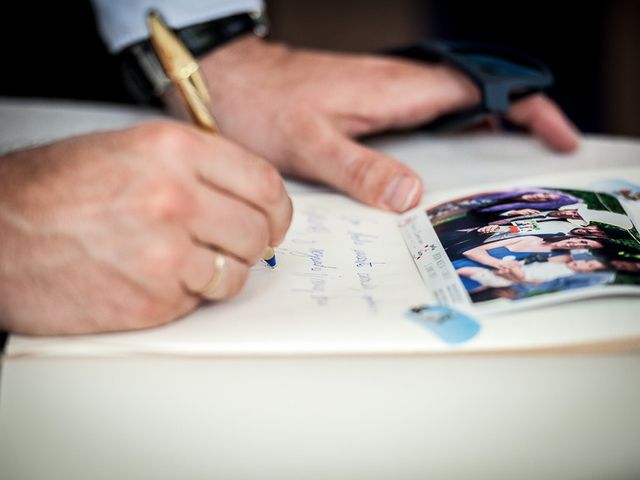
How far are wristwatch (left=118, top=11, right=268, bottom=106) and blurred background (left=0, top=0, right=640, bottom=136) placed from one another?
12.4 inches

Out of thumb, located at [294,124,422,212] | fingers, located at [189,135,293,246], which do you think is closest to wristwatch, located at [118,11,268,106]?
thumb, located at [294,124,422,212]

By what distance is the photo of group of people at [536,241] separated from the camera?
1.61ft

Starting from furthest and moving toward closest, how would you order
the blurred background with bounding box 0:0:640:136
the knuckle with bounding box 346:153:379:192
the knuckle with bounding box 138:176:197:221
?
the blurred background with bounding box 0:0:640:136
the knuckle with bounding box 346:153:379:192
the knuckle with bounding box 138:176:197:221

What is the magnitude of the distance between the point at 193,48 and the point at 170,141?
51 centimetres

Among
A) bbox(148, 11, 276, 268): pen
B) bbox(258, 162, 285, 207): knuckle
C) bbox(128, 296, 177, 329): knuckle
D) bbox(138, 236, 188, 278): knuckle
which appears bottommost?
bbox(128, 296, 177, 329): knuckle

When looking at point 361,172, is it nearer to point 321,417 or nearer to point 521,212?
point 521,212

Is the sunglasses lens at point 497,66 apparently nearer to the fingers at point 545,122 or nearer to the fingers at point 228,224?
the fingers at point 545,122

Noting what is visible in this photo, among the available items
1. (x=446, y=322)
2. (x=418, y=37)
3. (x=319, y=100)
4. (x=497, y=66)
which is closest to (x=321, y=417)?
(x=446, y=322)

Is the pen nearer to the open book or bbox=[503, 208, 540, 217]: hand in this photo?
the open book

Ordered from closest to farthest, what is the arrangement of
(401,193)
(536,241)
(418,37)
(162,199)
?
(162,199)
(536,241)
(401,193)
(418,37)

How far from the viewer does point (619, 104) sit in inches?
72.7

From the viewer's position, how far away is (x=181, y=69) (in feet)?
1.61

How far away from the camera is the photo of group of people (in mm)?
492

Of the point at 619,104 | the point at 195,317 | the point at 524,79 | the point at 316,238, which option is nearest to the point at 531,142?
the point at 524,79
